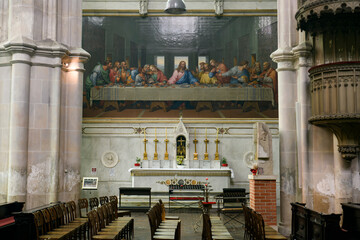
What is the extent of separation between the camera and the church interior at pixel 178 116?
9.43 m

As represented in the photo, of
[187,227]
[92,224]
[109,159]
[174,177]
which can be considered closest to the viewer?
[92,224]

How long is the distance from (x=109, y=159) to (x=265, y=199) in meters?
9.93

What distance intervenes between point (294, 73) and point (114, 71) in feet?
33.7

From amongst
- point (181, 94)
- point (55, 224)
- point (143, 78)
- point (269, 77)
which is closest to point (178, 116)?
point (181, 94)

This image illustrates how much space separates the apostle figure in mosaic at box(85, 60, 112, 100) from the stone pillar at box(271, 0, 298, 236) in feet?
33.0

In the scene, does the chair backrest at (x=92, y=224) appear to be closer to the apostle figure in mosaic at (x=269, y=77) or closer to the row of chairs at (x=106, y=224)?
the row of chairs at (x=106, y=224)

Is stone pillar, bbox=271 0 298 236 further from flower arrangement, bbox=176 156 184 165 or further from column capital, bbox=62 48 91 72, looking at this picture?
flower arrangement, bbox=176 156 184 165

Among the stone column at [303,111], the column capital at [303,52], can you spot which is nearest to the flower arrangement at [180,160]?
the stone column at [303,111]

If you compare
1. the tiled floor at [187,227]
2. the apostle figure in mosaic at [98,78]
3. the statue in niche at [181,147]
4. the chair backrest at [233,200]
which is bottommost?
the tiled floor at [187,227]

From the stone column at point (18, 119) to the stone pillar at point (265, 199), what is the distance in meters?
5.70

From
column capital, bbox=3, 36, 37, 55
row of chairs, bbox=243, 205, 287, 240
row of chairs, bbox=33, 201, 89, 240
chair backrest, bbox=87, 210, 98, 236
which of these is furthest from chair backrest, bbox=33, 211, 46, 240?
column capital, bbox=3, 36, 37, 55

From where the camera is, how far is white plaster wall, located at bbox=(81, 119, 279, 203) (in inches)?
773

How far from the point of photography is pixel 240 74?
1992 centimetres

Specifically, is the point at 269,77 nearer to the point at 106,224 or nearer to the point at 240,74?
the point at 240,74
